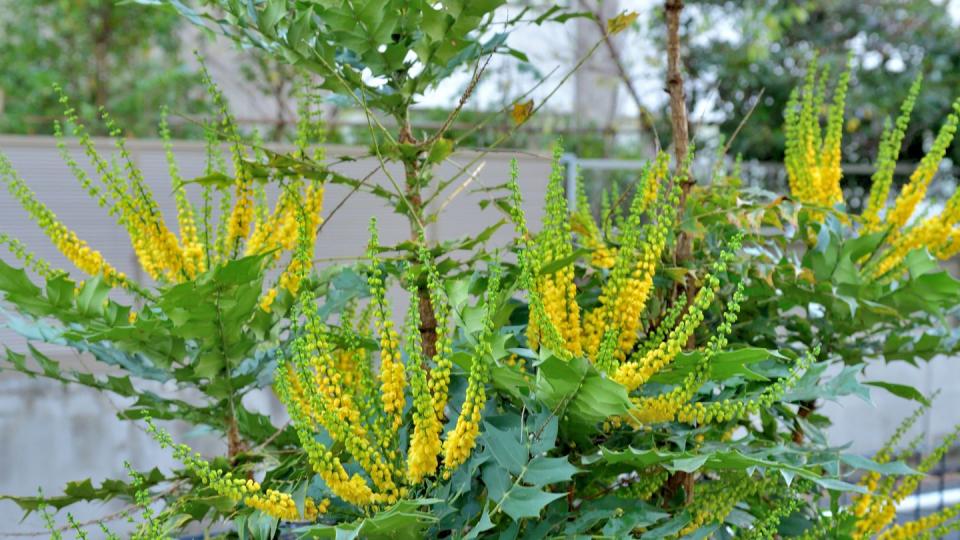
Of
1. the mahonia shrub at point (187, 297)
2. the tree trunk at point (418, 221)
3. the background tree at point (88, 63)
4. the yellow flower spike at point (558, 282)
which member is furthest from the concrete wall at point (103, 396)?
the background tree at point (88, 63)

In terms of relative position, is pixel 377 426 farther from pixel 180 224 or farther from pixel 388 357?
pixel 180 224

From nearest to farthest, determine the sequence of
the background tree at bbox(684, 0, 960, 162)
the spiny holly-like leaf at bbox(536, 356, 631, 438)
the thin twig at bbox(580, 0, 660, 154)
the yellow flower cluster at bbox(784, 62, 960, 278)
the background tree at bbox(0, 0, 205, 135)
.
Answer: the spiny holly-like leaf at bbox(536, 356, 631, 438), the thin twig at bbox(580, 0, 660, 154), the yellow flower cluster at bbox(784, 62, 960, 278), the background tree at bbox(0, 0, 205, 135), the background tree at bbox(684, 0, 960, 162)

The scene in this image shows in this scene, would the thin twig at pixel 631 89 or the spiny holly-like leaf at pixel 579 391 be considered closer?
the spiny holly-like leaf at pixel 579 391

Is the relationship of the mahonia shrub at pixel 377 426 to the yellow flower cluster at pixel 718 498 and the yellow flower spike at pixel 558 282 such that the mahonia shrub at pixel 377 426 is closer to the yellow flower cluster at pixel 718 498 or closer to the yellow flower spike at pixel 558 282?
the yellow flower spike at pixel 558 282

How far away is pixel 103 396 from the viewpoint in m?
1.86

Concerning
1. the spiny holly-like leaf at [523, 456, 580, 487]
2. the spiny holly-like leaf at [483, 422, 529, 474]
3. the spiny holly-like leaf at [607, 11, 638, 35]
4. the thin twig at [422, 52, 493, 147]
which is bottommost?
the spiny holly-like leaf at [523, 456, 580, 487]

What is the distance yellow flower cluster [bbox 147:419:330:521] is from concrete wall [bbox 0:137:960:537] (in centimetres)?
95

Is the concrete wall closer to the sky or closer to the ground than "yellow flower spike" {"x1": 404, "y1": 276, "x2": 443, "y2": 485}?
closer to the ground

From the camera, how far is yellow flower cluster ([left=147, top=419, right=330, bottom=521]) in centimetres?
→ 57

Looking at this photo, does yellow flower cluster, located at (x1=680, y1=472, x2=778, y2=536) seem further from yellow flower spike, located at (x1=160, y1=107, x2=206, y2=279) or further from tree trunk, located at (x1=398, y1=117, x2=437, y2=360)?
yellow flower spike, located at (x1=160, y1=107, x2=206, y2=279)

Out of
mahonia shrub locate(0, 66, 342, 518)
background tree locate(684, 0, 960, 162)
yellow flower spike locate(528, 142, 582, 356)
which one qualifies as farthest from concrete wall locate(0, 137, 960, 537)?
background tree locate(684, 0, 960, 162)

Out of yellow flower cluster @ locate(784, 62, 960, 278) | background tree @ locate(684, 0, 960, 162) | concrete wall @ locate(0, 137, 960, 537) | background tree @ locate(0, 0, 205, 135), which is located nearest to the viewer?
yellow flower cluster @ locate(784, 62, 960, 278)

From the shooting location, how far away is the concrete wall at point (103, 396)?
7.55 ft

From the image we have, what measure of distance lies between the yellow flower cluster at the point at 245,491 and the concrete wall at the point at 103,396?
0.95 meters
